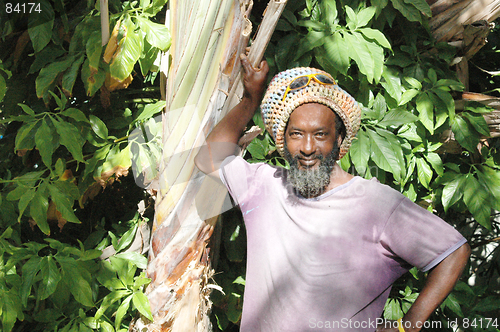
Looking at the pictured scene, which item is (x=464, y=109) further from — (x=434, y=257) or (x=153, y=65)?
(x=153, y=65)

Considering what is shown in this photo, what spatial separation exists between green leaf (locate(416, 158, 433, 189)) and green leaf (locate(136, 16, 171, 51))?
4.38ft

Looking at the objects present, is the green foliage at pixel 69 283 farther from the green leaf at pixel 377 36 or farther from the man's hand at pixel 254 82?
the green leaf at pixel 377 36

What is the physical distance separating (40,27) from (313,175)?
4.81ft

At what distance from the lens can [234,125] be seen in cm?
157

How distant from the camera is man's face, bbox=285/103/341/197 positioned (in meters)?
1.31

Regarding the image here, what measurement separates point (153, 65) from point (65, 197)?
0.70 meters

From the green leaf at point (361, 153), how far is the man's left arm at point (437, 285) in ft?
2.04

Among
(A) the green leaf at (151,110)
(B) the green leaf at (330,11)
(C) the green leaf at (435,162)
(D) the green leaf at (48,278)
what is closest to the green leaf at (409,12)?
(B) the green leaf at (330,11)

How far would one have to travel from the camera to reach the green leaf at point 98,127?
6.21ft

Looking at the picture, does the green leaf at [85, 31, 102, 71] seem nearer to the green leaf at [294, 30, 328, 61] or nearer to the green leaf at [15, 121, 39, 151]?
the green leaf at [15, 121, 39, 151]

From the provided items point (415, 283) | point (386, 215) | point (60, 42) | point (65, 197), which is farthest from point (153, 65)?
point (415, 283)

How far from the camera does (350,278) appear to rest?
1313mm

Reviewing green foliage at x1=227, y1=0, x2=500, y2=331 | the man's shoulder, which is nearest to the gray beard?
the man's shoulder

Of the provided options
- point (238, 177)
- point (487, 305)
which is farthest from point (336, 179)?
point (487, 305)
